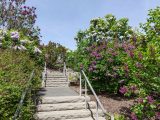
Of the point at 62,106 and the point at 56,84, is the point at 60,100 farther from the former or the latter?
the point at 56,84

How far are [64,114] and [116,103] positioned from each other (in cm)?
339

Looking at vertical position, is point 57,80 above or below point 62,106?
above

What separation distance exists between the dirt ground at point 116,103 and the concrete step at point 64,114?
4.74ft

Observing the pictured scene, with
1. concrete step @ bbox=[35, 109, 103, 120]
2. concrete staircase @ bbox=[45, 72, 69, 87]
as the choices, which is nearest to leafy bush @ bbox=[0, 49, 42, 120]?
concrete step @ bbox=[35, 109, 103, 120]

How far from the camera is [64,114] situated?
8.16 meters

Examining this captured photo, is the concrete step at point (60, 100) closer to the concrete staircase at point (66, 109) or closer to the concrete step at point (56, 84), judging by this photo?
the concrete staircase at point (66, 109)

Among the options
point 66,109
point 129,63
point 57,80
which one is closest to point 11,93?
point 66,109

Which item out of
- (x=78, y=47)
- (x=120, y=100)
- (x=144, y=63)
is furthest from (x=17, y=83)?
(x=78, y=47)

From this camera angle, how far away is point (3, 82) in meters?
7.05

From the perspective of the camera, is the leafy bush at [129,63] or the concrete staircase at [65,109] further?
the concrete staircase at [65,109]

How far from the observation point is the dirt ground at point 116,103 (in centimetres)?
980

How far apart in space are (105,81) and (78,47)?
3177 mm

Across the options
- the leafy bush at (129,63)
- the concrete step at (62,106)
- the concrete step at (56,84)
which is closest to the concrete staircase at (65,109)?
the concrete step at (62,106)

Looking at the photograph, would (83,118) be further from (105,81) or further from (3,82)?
(105,81)
